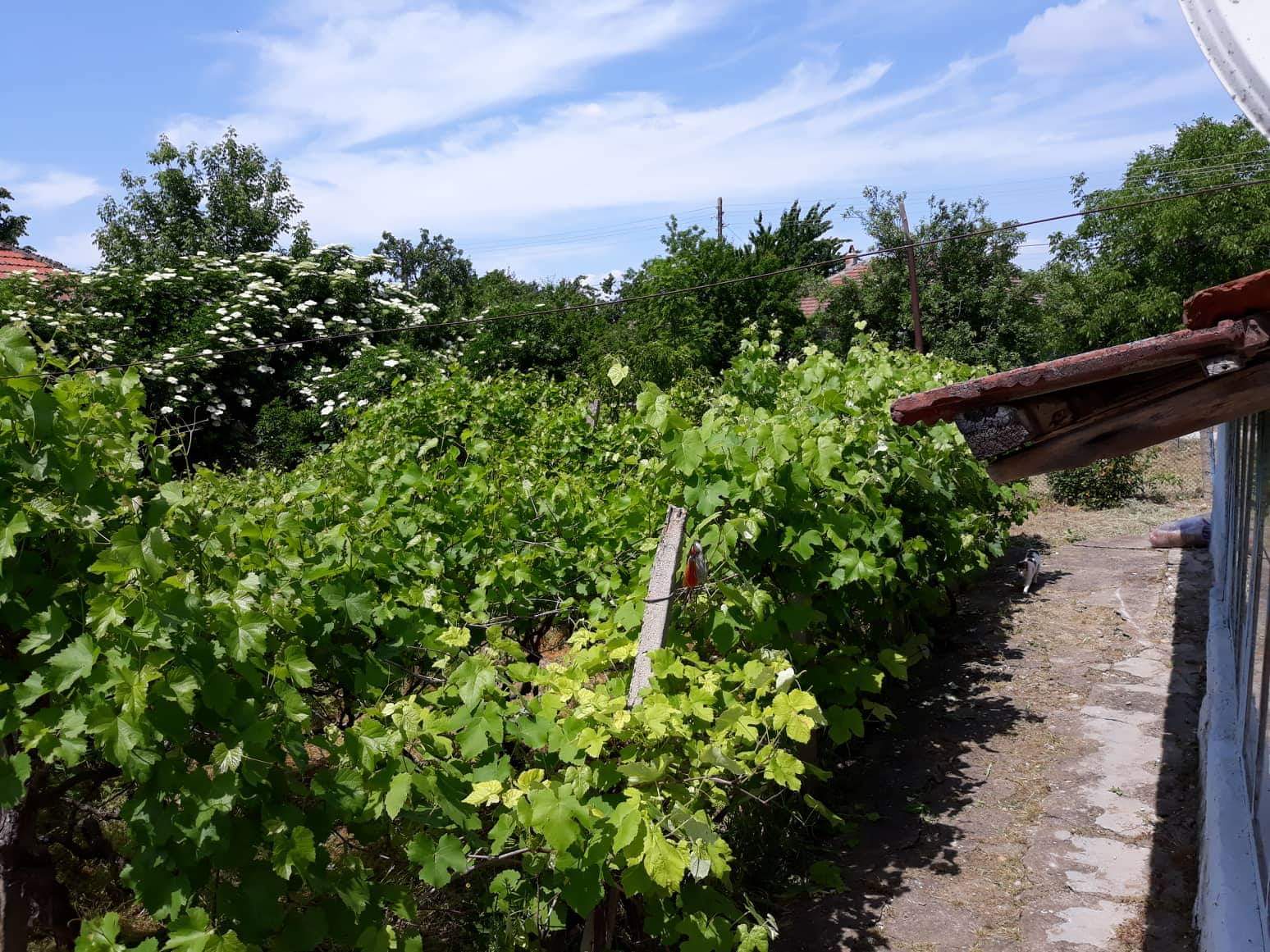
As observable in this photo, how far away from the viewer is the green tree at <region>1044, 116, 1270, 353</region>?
82.5ft

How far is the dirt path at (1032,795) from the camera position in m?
4.27

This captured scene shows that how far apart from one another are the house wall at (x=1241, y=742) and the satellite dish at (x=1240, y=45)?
210 cm

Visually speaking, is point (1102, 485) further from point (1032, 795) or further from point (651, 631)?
point (651, 631)

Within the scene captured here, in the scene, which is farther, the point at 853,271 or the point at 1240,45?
the point at 853,271

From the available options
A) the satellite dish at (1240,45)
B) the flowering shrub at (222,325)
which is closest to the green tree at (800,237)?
the flowering shrub at (222,325)

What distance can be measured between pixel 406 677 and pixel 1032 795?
376 centimetres

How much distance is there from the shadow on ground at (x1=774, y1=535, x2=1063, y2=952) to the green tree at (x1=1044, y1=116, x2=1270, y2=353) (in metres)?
19.7

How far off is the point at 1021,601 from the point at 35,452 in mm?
8786

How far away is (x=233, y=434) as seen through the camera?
52.8ft

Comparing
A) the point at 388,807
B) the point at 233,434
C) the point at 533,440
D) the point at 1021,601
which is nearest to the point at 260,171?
the point at 233,434

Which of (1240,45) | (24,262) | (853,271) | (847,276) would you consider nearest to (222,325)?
(24,262)

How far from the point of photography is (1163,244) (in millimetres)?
25922

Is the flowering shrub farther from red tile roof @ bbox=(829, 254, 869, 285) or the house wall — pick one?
red tile roof @ bbox=(829, 254, 869, 285)

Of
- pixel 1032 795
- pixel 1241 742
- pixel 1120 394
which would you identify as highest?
pixel 1120 394
